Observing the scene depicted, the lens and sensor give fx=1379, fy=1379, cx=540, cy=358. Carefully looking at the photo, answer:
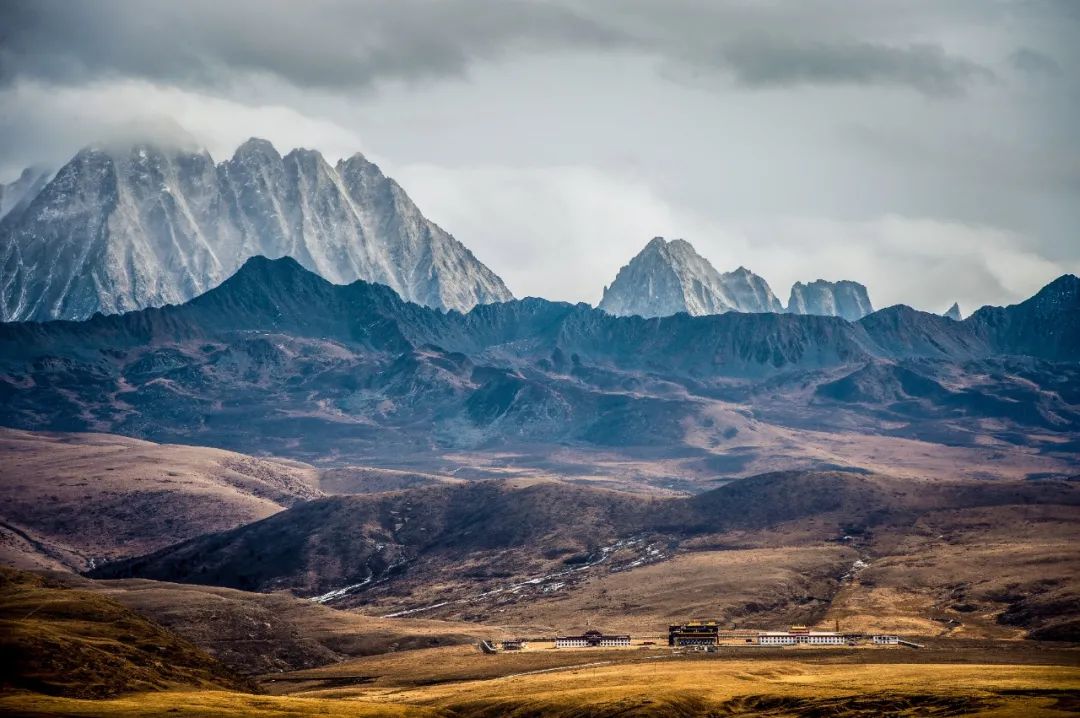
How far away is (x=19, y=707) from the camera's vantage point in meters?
174

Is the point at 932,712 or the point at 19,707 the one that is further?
the point at 932,712

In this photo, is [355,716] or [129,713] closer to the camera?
[129,713]

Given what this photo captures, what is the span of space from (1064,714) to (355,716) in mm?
96293

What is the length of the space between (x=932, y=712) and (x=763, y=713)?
2378 cm

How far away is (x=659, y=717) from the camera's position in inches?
7859

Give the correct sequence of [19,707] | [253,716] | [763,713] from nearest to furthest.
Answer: [19,707] → [253,716] → [763,713]

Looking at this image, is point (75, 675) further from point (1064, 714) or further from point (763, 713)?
point (1064, 714)

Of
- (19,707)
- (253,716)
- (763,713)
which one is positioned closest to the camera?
(19,707)

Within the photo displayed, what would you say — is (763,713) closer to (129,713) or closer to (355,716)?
(355,716)

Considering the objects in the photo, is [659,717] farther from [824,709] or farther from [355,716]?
[355,716]

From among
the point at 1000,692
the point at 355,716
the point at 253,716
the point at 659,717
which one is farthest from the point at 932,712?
the point at 253,716

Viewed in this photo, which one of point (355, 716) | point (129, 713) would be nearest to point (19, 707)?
point (129, 713)

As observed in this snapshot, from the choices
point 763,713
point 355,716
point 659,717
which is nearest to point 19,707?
point 355,716

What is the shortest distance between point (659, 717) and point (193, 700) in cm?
6668
